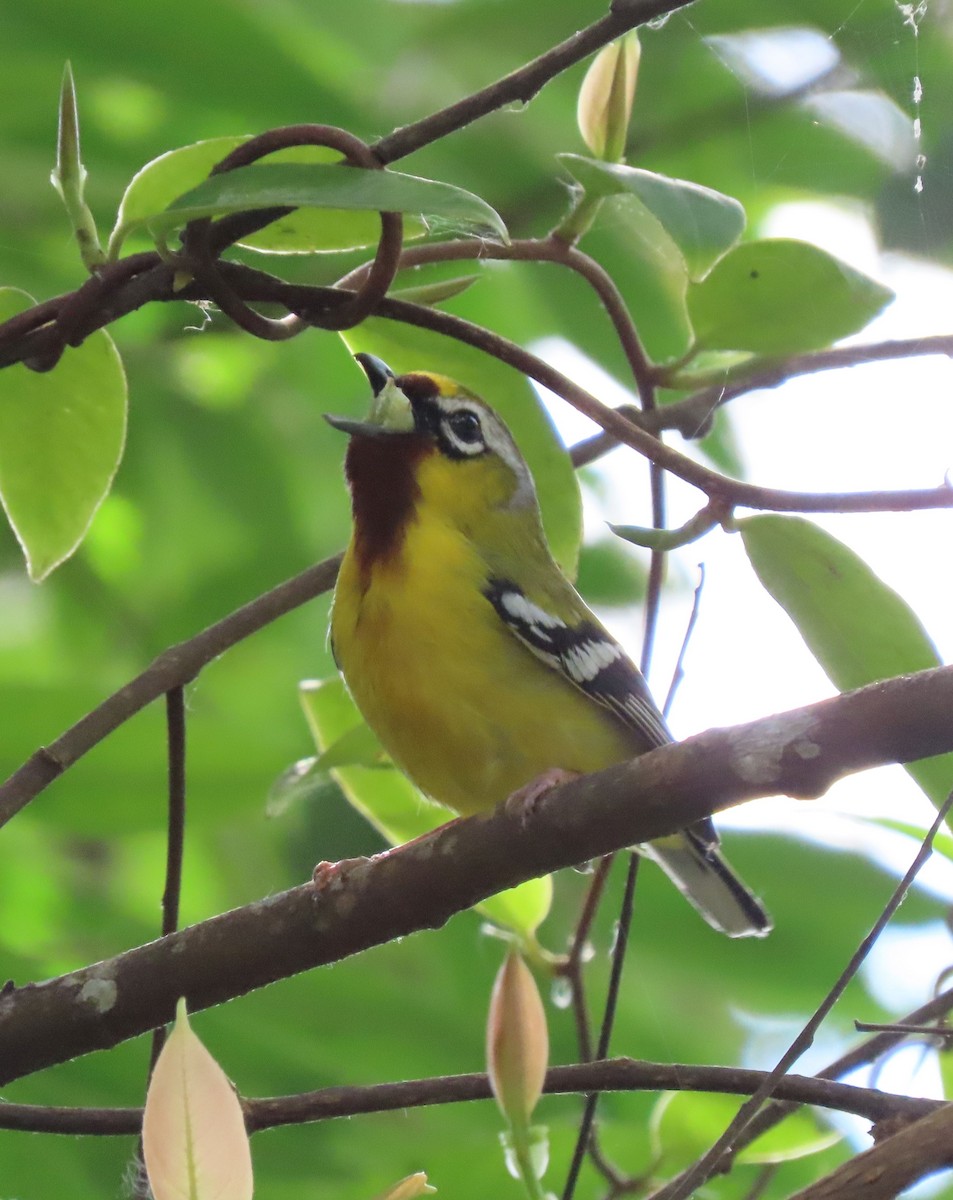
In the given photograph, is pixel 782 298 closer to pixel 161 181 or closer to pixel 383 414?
pixel 161 181

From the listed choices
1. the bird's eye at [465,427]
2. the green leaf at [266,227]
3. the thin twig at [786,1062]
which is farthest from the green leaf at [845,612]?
the bird's eye at [465,427]

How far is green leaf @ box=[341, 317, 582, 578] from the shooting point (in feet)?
6.37

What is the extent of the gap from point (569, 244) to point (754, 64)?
810 mm

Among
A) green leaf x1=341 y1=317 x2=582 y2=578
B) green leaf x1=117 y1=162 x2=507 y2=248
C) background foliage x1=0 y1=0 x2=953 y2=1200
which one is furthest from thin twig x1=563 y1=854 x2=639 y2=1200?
green leaf x1=117 y1=162 x2=507 y2=248

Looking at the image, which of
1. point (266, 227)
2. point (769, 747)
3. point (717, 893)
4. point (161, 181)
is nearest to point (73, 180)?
point (161, 181)

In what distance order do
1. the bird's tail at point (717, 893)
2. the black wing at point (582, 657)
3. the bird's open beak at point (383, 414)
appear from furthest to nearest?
the bird's tail at point (717, 893) < the black wing at point (582, 657) < the bird's open beak at point (383, 414)

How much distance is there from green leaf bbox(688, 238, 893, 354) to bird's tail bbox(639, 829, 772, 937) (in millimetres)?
909

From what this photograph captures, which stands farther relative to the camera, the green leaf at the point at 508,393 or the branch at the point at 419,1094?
the green leaf at the point at 508,393

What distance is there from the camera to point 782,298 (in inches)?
64.9

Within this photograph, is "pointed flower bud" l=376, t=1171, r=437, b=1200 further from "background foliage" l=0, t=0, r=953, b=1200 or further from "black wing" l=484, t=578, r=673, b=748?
"black wing" l=484, t=578, r=673, b=748

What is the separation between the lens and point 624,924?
69.5 inches

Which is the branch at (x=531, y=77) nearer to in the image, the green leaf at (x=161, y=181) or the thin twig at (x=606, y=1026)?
the green leaf at (x=161, y=181)

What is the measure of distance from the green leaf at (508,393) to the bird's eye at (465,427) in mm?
466

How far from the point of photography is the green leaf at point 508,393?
1940mm
